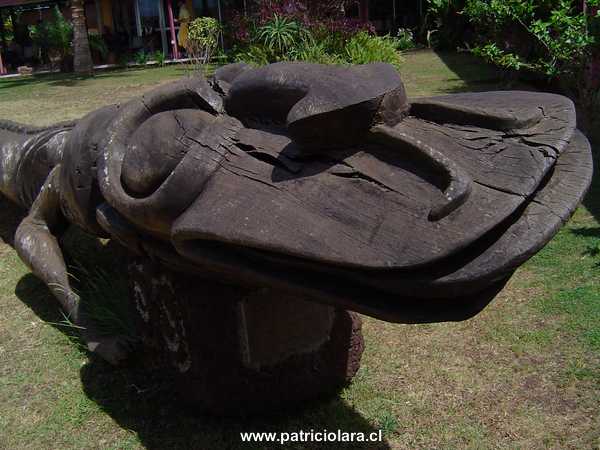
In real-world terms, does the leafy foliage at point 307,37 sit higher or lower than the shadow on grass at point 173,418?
higher

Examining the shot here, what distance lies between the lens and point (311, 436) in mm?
2637

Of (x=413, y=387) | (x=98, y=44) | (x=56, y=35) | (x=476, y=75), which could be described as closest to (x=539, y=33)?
(x=413, y=387)

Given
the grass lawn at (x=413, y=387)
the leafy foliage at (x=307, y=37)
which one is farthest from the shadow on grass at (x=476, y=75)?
the grass lawn at (x=413, y=387)

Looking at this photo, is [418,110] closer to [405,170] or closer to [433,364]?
[405,170]

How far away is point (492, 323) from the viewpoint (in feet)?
11.5

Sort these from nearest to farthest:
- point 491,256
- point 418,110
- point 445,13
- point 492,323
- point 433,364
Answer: point 491,256
point 418,110
point 433,364
point 492,323
point 445,13

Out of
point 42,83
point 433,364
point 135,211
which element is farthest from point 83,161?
point 42,83

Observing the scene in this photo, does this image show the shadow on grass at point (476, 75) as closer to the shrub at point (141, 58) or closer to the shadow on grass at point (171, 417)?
the shadow on grass at point (171, 417)

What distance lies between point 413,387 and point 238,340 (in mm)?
899

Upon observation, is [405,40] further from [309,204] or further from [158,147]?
[309,204]

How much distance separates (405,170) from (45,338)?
259 centimetres

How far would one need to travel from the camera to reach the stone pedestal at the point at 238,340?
2.52 m

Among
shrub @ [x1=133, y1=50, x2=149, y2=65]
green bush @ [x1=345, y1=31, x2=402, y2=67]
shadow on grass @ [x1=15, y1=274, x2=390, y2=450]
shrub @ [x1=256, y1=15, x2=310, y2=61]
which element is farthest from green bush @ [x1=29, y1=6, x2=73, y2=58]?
shadow on grass @ [x1=15, y1=274, x2=390, y2=450]

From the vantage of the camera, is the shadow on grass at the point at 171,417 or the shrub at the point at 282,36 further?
the shrub at the point at 282,36
